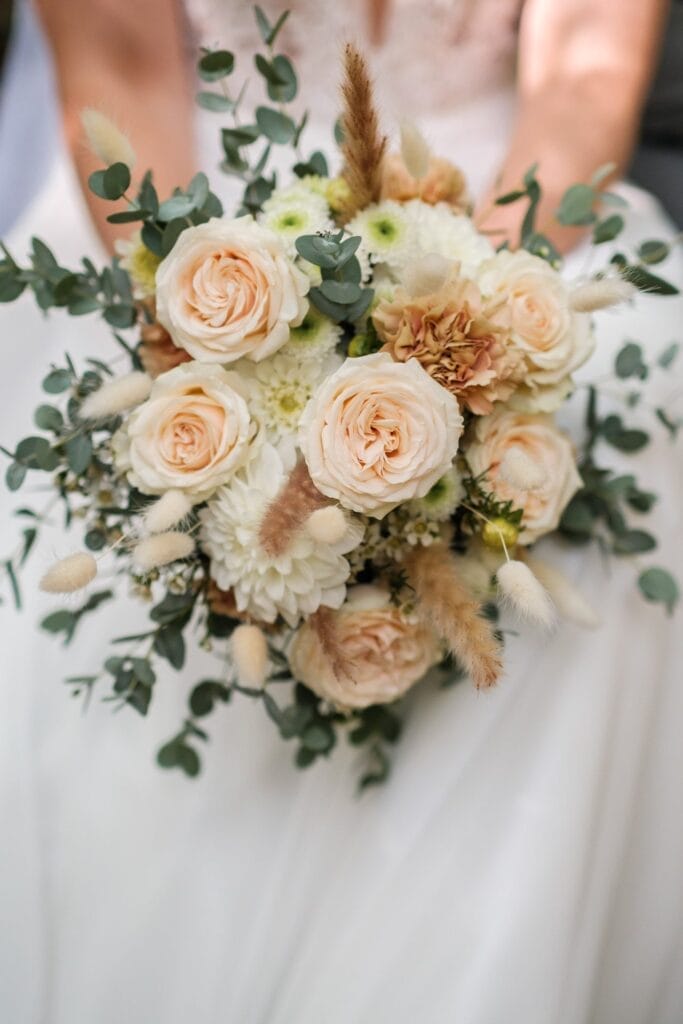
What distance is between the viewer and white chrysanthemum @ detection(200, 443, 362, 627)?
1.94 ft

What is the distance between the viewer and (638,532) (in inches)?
32.5

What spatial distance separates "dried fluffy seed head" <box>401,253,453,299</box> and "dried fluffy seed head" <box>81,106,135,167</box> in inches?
9.9

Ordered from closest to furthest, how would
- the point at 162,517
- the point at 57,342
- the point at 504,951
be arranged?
the point at 162,517, the point at 504,951, the point at 57,342

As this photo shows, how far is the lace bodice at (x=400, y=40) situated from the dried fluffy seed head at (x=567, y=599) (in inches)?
31.5

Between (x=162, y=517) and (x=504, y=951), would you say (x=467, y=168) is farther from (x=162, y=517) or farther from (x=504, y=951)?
(x=504, y=951)

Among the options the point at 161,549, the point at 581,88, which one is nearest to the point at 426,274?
the point at 161,549

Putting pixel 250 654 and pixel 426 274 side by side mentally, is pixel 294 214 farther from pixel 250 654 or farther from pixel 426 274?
pixel 250 654

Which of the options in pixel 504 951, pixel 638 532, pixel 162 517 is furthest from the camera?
pixel 638 532

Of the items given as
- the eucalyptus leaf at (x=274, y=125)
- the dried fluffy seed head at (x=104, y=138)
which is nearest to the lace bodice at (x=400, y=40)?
the eucalyptus leaf at (x=274, y=125)

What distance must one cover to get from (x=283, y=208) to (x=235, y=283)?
0.11 m

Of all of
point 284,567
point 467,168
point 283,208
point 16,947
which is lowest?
point 16,947

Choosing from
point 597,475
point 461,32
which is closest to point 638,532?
point 597,475

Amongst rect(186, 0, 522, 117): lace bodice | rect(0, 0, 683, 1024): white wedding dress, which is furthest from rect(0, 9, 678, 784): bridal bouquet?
rect(186, 0, 522, 117): lace bodice

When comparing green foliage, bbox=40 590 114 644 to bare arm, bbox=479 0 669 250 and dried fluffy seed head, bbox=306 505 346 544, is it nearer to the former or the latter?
dried fluffy seed head, bbox=306 505 346 544
